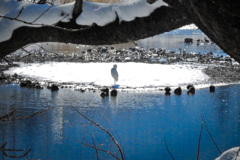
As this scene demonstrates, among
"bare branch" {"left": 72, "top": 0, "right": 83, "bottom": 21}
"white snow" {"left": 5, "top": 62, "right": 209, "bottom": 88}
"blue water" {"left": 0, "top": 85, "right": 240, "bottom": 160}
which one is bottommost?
"blue water" {"left": 0, "top": 85, "right": 240, "bottom": 160}

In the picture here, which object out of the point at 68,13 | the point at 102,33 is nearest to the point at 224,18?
the point at 102,33

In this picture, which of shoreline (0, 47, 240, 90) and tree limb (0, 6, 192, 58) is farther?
shoreline (0, 47, 240, 90)

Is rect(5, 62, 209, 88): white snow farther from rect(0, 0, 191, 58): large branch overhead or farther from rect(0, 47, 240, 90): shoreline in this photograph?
rect(0, 0, 191, 58): large branch overhead

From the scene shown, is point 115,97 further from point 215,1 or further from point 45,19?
point 215,1

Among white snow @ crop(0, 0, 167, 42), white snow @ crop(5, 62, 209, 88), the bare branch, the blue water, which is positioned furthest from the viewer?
white snow @ crop(5, 62, 209, 88)

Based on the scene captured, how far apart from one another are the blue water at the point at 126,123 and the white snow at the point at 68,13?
11.6 ft

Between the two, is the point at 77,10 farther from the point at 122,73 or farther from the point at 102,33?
the point at 122,73

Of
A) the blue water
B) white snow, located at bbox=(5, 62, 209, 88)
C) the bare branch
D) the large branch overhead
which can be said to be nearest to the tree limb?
the large branch overhead

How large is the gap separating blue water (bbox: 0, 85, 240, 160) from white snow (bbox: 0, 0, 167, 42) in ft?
11.6

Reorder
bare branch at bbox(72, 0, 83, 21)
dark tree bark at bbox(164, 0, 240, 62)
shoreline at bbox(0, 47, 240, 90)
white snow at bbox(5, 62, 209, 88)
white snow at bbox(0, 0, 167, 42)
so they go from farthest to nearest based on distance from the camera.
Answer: white snow at bbox(5, 62, 209, 88) → shoreline at bbox(0, 47, 240, 90) → bare branch at bbox(72, 0, 83, 21) → white snow at bbox(0, 0, 167, 42) → dark tree bark at bbox(164, 0, 240, 62)

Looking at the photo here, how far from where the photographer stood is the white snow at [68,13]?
239cm

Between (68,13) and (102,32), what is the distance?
11.5 inches

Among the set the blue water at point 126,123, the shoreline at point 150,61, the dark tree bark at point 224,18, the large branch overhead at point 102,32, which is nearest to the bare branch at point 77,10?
the large branch overhead at point 102,32

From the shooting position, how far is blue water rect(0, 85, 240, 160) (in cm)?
738
